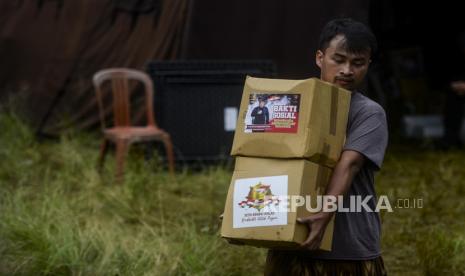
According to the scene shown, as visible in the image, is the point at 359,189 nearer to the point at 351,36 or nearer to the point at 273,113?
the point at 273,113

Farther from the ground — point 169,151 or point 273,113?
point 273,113

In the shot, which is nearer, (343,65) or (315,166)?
(315,166)

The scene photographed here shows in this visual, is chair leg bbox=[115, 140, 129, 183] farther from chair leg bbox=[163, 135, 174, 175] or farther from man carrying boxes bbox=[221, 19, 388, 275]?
man carrying boxes bbox=[221, 19, 388, 275]

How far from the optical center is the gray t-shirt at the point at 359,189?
3045 millimetres

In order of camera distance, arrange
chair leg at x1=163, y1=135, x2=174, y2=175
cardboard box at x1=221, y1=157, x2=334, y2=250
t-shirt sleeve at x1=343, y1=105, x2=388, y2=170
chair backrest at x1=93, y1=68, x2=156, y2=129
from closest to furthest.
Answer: cardboard box at x1=221, y1=157, x2=334, y2=250 < t-shirt sleeve at x1=343, y1=105, x2=388, y2=170 < chair leg at x1=163, y1=135, x2=174, y2=175 < chair backrest at x1=93, y1=68, x2=156, y2=129

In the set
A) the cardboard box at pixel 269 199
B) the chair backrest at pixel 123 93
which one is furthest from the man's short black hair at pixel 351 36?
the chair backrest at pixel 123 93

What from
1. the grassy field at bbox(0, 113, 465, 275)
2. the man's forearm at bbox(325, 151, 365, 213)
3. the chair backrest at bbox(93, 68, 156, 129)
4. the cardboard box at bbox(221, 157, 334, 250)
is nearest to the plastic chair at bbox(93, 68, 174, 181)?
the chair backrest at bbox(93, 68, 156, 129)

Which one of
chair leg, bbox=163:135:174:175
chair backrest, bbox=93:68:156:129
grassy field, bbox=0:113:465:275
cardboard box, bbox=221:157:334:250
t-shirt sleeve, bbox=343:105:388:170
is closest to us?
cardboard box, bbox=221:157:334:250

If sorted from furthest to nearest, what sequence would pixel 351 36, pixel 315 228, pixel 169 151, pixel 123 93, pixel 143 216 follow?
pixel 123 93, pixel 169 151, pixel 143 216, pixel 351 36, pixel 315 228

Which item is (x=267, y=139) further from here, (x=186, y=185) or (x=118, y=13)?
(x=118, y=13)

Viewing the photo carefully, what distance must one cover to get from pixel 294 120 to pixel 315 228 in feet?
1.16

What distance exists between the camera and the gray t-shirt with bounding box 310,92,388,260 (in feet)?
9.99

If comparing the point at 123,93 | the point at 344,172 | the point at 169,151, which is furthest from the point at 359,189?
the point at 123,93

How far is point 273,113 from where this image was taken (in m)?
3.00
